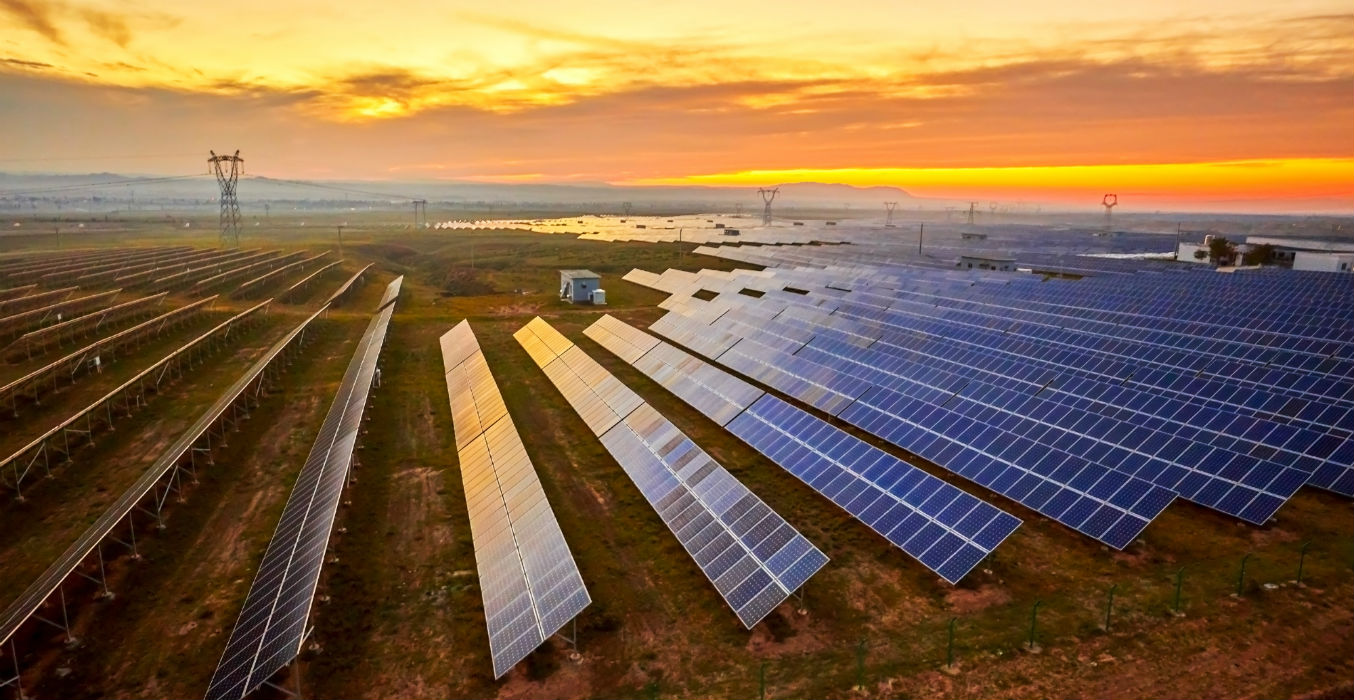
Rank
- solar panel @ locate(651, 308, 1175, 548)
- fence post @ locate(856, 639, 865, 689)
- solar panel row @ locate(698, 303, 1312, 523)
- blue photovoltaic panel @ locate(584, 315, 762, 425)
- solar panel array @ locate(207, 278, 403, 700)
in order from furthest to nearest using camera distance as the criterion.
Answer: blue photovoltaic panel @ locate(584, 315, 762, 425) → solar panel row @ locate(698, 303, 1312, 523) → solar panel @ locate(651, 308, 1175, 548) → fence post @ locate(856, 639, 865, 689) → solar panel array @ locate(207, 278, 403, 700)

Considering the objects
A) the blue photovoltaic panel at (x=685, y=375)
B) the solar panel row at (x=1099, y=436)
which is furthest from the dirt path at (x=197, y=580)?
the solar panel row at (x=1099, y=436)

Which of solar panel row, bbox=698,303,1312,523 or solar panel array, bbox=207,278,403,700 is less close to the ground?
solar panel row, bbox=698,303,1312,523

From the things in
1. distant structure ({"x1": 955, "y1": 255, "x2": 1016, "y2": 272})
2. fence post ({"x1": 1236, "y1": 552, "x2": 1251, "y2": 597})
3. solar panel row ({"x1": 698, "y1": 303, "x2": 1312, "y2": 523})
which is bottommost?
fence post ({"x1": 1236, "y1": 552, "x2": 1251, "y2": 597})

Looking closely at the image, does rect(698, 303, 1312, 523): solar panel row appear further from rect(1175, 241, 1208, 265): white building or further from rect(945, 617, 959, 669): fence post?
rect(1175, 241, 1208, 265): white building

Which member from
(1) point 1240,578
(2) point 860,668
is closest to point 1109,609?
(1) point 1240,578

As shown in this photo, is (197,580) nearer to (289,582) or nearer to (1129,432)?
(289,582)

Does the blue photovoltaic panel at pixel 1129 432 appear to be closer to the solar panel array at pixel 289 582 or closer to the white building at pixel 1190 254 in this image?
the solar panel array at pixel 289 582

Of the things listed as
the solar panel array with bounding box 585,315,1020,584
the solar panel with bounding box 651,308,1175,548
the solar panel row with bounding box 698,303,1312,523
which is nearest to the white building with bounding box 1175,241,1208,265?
the solar panel row with bounding box 698,303,1312,523
